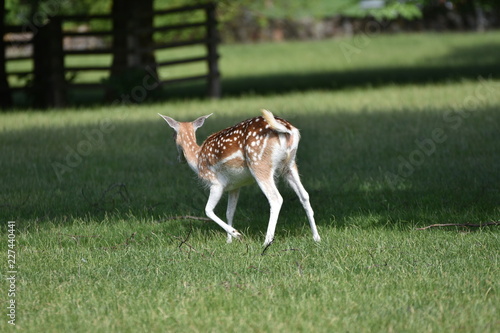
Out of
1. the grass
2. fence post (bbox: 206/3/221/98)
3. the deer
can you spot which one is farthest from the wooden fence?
the deer

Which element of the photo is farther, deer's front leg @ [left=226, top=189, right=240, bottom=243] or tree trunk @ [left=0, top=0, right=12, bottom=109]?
tree trunk @ [left=0, top=0, right=12, bottom=109]

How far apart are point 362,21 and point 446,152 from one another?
32.6 metres

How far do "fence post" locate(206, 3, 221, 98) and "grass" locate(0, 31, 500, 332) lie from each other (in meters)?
5.06

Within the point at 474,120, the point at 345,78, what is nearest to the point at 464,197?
the point at 474,120

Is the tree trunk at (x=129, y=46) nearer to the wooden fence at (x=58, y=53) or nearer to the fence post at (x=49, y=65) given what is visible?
the wooden fence at (x=58, y=53)

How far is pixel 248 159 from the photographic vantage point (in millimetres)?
6949

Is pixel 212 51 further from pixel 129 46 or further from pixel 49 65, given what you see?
pixel 49 65

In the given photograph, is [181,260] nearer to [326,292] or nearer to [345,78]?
[326,292]

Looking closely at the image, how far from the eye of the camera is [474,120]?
13688 mm

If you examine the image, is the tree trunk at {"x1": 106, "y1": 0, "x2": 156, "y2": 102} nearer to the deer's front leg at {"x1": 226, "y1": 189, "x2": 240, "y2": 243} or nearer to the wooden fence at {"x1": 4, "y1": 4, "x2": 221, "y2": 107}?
the wooden fence at {"x1": 4, "y1": 4, "x2": 221, "y2": 107}

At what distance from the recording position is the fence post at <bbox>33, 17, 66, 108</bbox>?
1792 centimetres

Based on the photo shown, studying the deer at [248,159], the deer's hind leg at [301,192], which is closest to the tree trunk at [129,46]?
the deer at [248,159]

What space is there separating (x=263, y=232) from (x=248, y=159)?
1.04m

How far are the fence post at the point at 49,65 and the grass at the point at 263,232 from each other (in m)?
3.68
